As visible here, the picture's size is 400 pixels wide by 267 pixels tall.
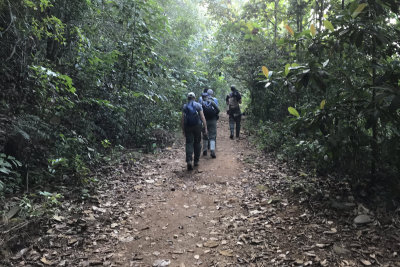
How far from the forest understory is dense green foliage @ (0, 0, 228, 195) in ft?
3.38

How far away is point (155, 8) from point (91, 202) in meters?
6.47

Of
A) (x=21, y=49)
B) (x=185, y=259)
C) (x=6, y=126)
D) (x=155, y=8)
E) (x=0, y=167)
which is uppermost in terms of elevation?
(x=155, y=8)

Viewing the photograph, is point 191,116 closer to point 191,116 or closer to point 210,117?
point 191,116

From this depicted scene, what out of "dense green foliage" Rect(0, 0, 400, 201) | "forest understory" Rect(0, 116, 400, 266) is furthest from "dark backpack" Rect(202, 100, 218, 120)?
"forest understory" Rect(0, 116, 400, 266)

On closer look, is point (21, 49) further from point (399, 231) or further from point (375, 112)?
point (399, 231)

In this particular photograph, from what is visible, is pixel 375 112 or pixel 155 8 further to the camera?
pixel 155 8

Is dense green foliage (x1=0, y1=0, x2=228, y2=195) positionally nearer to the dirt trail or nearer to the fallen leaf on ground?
the dirt trail

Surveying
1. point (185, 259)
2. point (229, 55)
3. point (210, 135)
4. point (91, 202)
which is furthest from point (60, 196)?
point (229, 55)

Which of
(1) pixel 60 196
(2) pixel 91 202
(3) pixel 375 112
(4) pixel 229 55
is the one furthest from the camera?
(4) pixel 229 55

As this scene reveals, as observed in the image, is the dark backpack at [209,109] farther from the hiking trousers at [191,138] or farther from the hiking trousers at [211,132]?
the hiking trousers at [191,138]

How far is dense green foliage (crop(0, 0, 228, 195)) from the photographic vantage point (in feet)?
16.8

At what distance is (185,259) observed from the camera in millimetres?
3736

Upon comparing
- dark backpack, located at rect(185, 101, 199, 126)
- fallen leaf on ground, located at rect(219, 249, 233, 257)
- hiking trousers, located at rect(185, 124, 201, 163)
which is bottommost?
fallen leaf on ground, located at rect(219, 249, 233, 257)

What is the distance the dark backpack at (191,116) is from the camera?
740cm
